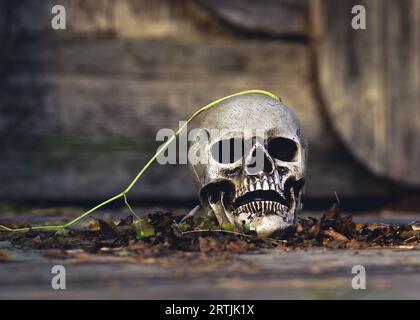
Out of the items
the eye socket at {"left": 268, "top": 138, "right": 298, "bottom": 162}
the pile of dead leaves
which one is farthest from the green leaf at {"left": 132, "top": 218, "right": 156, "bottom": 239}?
the eye socket at {"left": 268, "top": 138, "right": 298, "bottom": 162}

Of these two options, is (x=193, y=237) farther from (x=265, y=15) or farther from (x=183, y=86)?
(x=265, y=15)

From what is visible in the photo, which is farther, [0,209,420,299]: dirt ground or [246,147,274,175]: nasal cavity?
[246,147,274,175]: nasal cavity

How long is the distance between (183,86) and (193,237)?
6.48 ft

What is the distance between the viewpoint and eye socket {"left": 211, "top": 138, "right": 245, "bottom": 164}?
259cm

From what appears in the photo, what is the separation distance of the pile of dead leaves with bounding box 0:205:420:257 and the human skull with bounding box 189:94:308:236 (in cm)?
6

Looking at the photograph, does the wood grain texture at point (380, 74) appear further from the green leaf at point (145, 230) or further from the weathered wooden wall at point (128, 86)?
the green leaf at point (145, 230)

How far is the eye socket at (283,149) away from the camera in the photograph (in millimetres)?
2678

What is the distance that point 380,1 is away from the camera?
423 centimetres

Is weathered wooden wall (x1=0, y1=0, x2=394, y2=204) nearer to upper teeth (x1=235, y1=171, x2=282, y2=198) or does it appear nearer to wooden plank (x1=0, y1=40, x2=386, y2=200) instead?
wooden plank (x1=0, y1=40, x2=386, y2=200)

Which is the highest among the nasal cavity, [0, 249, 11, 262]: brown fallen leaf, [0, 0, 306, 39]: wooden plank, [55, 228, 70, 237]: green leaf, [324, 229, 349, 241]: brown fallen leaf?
[0, 0, 306, 39]: wooden plank

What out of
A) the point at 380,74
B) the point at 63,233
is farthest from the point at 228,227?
the point at 380,74

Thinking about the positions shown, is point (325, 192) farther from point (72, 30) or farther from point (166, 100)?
point (72, 30)

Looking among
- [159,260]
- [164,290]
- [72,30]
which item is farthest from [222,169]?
[72,30]

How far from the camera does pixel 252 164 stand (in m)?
2.55
